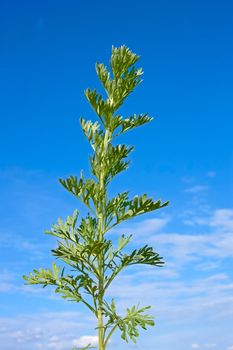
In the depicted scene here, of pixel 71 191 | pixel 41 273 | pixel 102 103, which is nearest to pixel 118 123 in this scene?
pixel 102 103

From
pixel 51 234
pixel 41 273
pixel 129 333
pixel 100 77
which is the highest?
pixel 100 77

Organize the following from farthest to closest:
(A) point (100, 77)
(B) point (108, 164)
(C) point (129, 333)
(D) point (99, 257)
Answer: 1. (A) point (100, 77)
2. (B) point (108, 164)
3. (D) point (99, 257)
4. (C) point (129, 333)

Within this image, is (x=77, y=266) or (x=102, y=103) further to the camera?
(x=102, y=103)

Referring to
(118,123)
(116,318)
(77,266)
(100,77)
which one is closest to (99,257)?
(77,266)

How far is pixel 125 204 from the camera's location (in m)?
11.1

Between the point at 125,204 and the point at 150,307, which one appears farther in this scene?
the point at 125,204

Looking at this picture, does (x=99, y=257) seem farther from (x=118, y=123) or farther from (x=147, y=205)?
(x=118, y=123)

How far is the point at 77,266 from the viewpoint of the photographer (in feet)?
35.2

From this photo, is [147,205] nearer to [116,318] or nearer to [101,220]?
[101,220]

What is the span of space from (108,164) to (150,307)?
332cm

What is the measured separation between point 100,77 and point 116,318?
230 inches

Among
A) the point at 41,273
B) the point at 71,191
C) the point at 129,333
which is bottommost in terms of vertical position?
the point at 129,333

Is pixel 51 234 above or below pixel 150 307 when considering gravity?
above

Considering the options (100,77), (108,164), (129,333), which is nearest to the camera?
(129,333)
